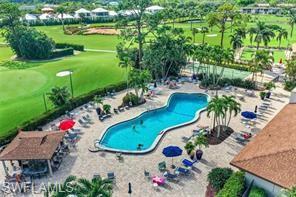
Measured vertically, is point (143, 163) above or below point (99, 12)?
below

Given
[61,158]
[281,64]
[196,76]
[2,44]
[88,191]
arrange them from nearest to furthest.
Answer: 1. [88,191]
2. [61,158]
3. [196,76]
4. [281,64]
5. [2,44]

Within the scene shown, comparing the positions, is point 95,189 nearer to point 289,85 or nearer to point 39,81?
point 289,85

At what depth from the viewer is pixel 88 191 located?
704 inches

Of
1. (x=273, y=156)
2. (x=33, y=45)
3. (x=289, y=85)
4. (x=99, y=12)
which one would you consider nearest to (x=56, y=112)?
(x=273, y=156)

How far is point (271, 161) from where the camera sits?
21.5 m

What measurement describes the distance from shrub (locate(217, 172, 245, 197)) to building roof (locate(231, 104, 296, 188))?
115 cm

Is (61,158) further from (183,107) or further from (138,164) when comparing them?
(183,107)

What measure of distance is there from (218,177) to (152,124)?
14549 mm

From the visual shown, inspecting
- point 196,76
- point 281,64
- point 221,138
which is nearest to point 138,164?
point 221,138

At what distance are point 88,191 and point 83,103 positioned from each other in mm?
25022

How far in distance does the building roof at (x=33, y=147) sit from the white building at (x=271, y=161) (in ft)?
52.2

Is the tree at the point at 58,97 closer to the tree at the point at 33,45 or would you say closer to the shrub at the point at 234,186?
the shrub at the point at 234,186

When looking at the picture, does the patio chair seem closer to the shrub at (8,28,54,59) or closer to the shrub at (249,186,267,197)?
the shrub at (249,186,267,197)

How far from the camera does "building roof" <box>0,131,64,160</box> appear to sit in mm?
26516
